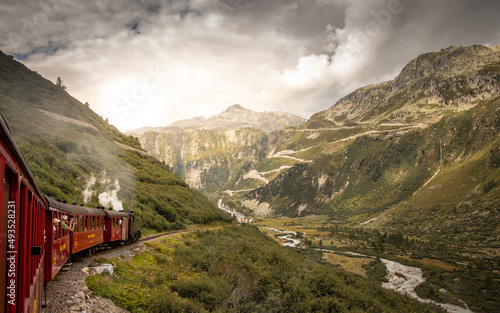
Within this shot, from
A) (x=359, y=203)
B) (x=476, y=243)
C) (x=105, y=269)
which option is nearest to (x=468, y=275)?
(x=476, y=243)

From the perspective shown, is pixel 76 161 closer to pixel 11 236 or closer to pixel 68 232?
pixel 68 232

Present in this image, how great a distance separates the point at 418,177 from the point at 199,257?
604ft

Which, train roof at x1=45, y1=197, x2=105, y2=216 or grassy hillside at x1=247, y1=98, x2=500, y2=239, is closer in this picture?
train roof at x1=45, y1=197, x2=105, y2=216

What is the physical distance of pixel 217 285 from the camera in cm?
2119

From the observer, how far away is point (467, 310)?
52625 mm

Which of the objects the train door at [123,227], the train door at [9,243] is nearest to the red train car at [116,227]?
the train door at [123,227]

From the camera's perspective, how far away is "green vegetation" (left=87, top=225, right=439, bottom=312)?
48.1ft

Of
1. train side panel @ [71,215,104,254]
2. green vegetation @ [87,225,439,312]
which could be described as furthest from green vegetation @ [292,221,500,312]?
train side panel @ [71,215,104,254]

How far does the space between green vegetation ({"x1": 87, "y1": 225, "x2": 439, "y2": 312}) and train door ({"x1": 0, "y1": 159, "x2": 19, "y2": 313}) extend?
10.0 meters

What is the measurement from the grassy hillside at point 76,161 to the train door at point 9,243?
3640cm

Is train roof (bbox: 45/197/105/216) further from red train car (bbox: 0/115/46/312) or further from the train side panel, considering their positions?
red train car (bbox: 0/115/46/312)

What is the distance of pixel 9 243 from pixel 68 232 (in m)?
11.7

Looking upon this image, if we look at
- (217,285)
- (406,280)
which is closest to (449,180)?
(406,280)

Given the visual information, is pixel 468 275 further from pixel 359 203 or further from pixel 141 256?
pixel 359 203
